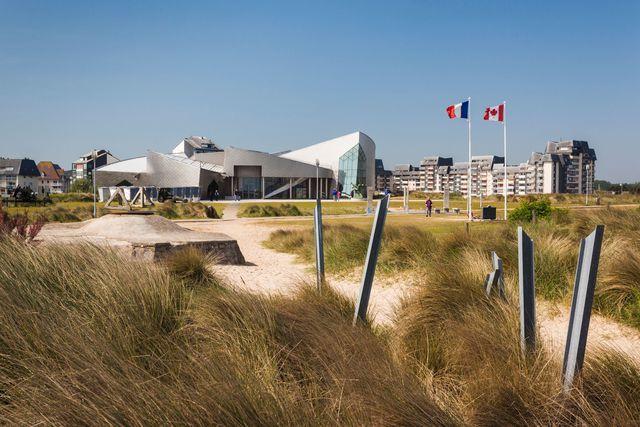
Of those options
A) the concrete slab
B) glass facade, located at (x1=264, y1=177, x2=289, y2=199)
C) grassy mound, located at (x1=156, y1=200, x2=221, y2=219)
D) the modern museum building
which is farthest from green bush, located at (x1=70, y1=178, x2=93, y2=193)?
the concrete slab

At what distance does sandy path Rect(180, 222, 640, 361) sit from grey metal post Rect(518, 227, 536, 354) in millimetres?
581

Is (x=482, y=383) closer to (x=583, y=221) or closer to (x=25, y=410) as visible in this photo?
(x=25, y=410)

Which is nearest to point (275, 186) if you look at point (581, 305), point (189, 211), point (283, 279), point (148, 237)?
point (189, 211)

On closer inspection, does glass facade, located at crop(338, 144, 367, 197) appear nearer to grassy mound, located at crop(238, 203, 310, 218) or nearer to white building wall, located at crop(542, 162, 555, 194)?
grassy mound, located at crop(238, 203, 310, 218)

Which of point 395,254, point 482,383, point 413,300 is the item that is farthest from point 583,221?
point 482,383

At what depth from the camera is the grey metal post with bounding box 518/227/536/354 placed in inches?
159

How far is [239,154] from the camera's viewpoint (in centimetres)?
8050

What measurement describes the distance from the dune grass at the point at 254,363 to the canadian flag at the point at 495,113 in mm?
26095

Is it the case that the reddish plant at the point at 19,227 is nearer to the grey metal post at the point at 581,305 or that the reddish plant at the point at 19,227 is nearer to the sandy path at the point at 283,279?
the sandy path at the point at 283,279

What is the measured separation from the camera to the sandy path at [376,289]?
6.01 meters

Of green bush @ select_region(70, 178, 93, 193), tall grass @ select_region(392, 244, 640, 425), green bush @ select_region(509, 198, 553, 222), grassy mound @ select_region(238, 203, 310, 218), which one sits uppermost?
green bush @ select_region(70, 178, 93, 193)

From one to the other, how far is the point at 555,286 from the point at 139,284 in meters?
5.78

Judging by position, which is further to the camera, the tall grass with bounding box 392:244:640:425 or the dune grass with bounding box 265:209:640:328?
the dune grass with bounding box 265:209:640:328

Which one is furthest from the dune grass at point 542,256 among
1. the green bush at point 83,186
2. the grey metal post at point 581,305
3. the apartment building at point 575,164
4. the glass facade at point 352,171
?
the apartment building at point 575,164
